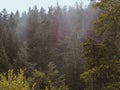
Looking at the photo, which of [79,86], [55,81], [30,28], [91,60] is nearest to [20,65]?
[79,86]

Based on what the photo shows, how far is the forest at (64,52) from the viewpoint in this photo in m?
14.8

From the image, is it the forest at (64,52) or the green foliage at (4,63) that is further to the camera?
the green foliage at (4,63)

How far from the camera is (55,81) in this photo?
4225 centimetres

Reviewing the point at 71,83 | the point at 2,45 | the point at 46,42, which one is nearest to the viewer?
the point at 71,83

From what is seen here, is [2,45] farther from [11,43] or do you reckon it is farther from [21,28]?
[21,28]

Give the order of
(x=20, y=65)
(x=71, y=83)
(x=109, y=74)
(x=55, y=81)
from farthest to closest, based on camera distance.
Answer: (x=20, y=65) < (x=71, y=83) < (x=55, y=81) < (x=109, y=74)

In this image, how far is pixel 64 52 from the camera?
66.9 meters

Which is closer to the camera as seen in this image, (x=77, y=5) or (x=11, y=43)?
(x=11, y=43)

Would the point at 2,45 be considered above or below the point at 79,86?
above

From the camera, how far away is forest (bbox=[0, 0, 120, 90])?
1476cm

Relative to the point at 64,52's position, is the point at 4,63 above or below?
below

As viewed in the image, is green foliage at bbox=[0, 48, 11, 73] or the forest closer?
the forest

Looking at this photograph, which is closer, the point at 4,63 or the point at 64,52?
the point at 4,63

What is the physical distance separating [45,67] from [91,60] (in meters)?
42.8
